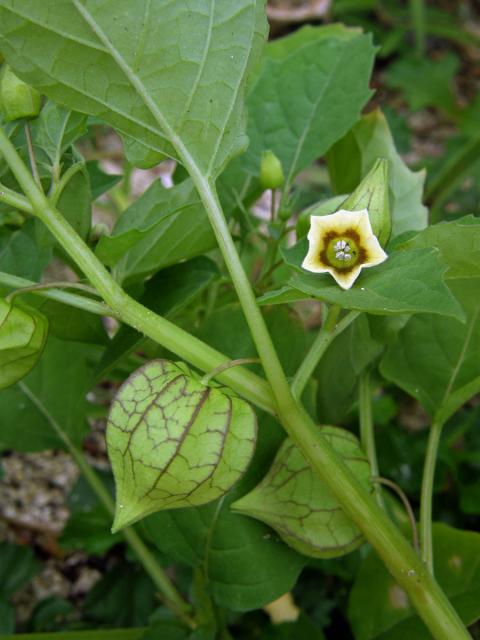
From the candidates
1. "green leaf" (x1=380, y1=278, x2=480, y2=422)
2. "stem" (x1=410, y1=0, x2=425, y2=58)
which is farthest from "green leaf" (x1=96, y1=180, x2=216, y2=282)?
"stem" (x1=410, y1=0, x2=425, y2=58)

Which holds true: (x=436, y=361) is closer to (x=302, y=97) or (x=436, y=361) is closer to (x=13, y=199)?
(x=302, y=97)

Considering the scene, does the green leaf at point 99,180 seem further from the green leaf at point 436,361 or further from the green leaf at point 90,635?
the green leaf at point 90,635

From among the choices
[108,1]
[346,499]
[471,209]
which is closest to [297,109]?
[108,1]

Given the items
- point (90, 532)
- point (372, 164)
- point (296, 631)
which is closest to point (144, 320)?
point (372, 164)

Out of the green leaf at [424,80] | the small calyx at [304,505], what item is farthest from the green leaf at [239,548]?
the green leaf at [424,80]

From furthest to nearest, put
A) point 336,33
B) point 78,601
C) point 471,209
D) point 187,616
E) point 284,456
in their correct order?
1. point 471,209
2. point 78,601
3. point 336,33
4. point 187,616
5. point 284,456

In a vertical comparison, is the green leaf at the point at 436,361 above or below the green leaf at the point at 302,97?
below

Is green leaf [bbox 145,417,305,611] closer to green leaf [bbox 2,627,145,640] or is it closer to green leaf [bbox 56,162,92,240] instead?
green leaf [bbox 2,627,145,640]

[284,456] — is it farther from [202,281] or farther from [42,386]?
[42,386]
